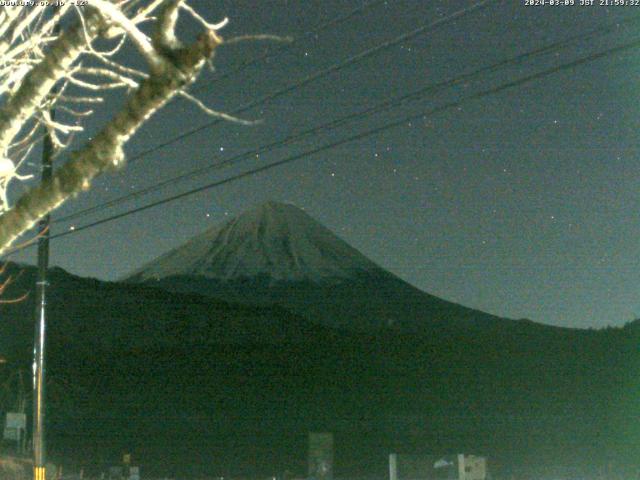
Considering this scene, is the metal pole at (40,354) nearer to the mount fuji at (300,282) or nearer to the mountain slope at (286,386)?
the mountain slope at (286,386)

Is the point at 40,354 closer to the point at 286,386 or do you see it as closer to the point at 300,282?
the point at 286,386

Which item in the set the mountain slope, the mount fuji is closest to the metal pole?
the mountain slope

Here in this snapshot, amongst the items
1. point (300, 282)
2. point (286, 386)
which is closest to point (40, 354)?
point (286, 386)

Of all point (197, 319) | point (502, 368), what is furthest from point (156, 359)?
point (502, 368)

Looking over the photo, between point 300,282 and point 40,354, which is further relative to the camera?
point 300,282

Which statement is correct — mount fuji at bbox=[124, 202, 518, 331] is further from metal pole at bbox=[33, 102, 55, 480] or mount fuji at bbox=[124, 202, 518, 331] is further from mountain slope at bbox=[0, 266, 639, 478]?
metal pole at bbox=[33, 102, 55, 480]

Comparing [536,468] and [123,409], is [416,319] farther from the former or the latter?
[536,468]

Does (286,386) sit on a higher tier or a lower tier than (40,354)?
higher

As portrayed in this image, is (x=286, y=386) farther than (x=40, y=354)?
Yes

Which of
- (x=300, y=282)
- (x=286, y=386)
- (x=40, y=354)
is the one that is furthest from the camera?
(x=300, y=282)

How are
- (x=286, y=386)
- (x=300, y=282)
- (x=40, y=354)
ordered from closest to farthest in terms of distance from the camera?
1. (x=40, y=354)
2. (x=286, y=386)
3. (x=300, y=282)

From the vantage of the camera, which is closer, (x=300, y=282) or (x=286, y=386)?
(x=286, y=386)
